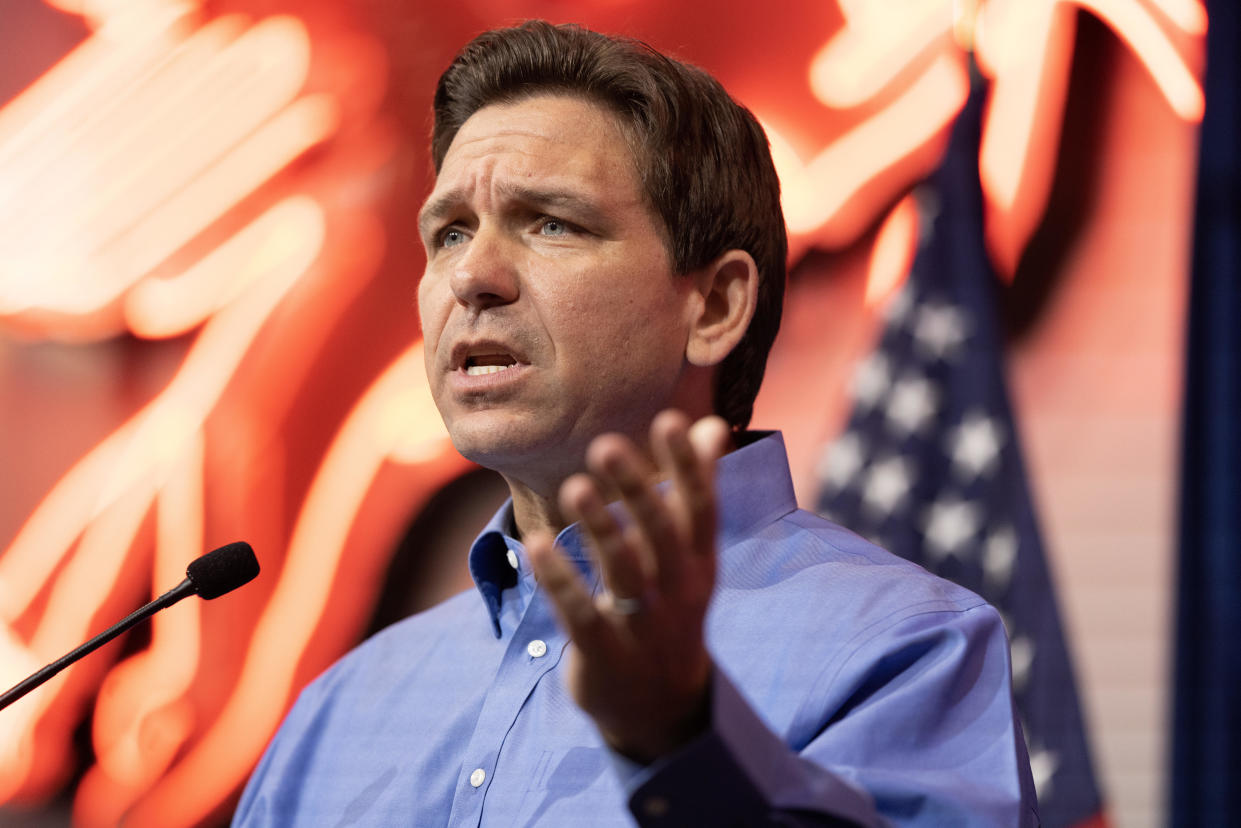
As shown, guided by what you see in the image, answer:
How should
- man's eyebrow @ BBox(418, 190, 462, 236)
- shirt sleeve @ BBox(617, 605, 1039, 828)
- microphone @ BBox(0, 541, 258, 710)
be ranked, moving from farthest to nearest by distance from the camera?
man's eyebrow @ BBox(418, 190, 462, 236)
microphone @ BBox(0, 541, 258, 710)
shirt sleeve @ BBox(617, 605, 1039, 828)

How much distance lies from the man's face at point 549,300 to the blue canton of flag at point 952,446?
45.5 inches

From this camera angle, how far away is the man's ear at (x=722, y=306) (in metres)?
1.31

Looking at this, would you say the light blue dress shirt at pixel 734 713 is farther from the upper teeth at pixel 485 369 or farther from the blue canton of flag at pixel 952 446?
the blue canton of flag at pixel 952 446

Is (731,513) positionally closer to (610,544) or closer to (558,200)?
(558,200)

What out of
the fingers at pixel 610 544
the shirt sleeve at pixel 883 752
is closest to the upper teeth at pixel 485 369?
the shirt sleeve at pixel 883 752

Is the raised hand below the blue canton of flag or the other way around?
the other way around

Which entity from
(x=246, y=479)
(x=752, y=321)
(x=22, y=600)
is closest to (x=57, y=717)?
(x=22, y=600)

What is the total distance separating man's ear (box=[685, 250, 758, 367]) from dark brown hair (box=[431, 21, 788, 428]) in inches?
0.8

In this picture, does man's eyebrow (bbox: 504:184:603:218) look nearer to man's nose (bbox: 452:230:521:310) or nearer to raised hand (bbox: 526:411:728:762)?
man's nose (bbox: 452:230:521:310)

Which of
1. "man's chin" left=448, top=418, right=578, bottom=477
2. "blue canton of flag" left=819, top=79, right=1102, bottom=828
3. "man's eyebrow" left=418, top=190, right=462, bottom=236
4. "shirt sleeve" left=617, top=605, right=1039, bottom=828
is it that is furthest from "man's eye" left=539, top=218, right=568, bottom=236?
"blue canton of flag" left=819, top=79, right=1102, bottom=828

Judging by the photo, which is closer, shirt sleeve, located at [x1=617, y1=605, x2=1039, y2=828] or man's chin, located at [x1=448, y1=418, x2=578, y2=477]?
shirt sleeve, located at [x1=617, y1=605, x2=1039, y2=828]

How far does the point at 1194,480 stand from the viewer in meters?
2.23

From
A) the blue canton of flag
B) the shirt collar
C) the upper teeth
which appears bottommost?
the blue canton of flag

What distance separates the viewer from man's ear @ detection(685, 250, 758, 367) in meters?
1.31
